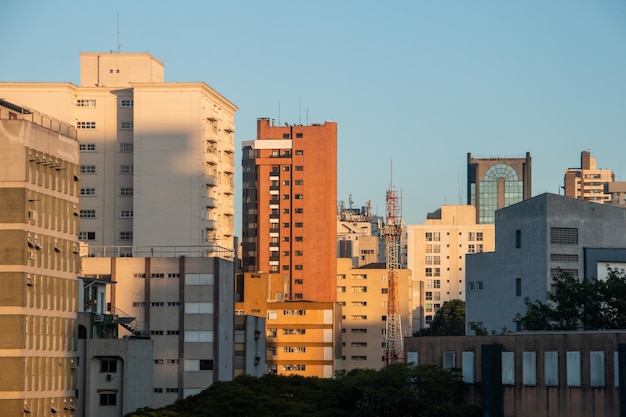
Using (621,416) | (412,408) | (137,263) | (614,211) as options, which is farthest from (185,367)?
(621,416)

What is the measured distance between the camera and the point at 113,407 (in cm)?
11050

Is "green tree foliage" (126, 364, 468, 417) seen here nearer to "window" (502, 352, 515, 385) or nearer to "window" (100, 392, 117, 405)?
"window" (502, 352, 515, 385)

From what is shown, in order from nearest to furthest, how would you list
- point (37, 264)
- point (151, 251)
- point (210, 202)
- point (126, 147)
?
point (37, 264)
point (151, 251)
point (126, 147)
point (210, 202)

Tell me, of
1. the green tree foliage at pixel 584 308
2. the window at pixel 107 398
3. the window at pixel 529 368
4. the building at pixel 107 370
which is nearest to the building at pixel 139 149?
the building at pixel 107 370

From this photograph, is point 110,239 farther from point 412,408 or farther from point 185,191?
point 412,408

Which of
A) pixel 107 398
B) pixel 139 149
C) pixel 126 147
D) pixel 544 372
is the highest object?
pixel 126 147

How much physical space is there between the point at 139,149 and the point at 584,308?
63.0 metres

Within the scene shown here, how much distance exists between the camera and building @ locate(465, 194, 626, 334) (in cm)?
12288

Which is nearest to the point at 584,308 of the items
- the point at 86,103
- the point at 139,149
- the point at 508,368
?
the point at 508,368

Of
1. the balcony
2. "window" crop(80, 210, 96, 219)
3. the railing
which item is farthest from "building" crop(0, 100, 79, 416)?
"window" crop(80, 210, 96, 219)

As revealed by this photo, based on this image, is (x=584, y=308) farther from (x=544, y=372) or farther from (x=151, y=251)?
(x=151, y=251)

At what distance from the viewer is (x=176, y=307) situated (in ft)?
454

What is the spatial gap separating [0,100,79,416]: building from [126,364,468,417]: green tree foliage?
32.8 feet

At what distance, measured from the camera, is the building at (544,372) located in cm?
7319
